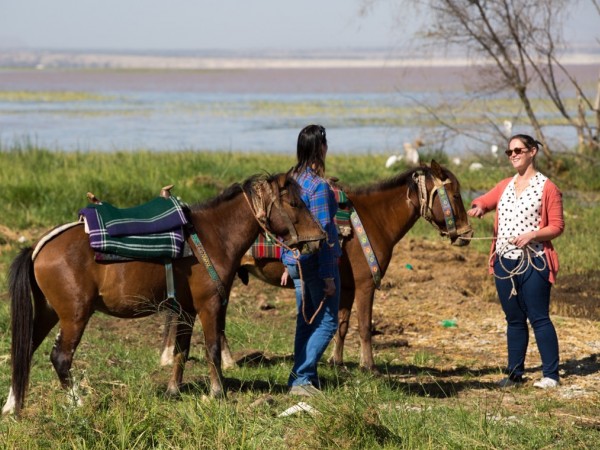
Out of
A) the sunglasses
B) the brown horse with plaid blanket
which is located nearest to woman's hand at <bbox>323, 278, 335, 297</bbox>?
the brown horse with plaid blanket

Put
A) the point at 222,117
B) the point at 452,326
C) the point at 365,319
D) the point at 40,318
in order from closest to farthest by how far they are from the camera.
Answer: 1. the point at 40,318
2. the point at 365,319
3. the point at 452,326
4. the point at 222,117

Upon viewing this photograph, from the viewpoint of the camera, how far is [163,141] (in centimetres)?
2778

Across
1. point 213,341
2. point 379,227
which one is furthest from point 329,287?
point 379,227

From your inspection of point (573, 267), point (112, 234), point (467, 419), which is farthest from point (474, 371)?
point (573, 267)

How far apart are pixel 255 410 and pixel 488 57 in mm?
12851

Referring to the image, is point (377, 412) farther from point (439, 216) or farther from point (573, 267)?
point (573, 267)

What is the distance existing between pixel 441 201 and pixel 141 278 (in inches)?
101

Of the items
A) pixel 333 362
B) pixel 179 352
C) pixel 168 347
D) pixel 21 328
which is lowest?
pixel 333 362

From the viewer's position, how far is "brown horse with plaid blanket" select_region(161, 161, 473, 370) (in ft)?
26.8

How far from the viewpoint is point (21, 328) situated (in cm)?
650

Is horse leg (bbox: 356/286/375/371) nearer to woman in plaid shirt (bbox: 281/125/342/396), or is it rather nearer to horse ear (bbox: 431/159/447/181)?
horse ear (bbox: 431/159/447/181)

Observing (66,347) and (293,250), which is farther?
(293,250)

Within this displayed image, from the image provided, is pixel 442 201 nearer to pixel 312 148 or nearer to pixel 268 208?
pixel 312 148

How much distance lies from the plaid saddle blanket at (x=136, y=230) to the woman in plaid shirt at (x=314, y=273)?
2.50ft
